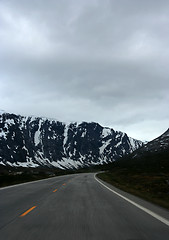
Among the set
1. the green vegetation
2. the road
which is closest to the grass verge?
the green vegetation

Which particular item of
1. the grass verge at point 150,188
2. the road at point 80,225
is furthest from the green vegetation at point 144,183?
the road at point 80,225

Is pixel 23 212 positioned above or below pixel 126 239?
above

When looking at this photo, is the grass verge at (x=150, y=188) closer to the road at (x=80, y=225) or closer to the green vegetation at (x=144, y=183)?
the green vegetation at (x=144, y=183)

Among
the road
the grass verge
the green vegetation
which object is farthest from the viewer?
the green vegetation

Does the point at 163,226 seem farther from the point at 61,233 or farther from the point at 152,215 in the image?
the point at 61,233

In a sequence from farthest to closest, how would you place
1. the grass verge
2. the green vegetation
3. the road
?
the green vegetation
the grass verge
the road

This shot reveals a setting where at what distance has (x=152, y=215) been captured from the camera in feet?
27.3

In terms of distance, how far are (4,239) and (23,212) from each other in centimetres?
342

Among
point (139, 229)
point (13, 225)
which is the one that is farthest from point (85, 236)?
point (13, 225)

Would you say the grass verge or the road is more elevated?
the grass verge

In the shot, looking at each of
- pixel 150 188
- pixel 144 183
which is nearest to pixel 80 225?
pixel 150 188

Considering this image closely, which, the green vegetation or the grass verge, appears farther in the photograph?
the green vegetation

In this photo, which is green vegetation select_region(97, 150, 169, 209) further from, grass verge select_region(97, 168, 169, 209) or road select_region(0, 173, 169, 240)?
road select_region(0, 173, 169, 240)

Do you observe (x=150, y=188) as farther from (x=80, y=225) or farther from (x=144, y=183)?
(x=80, y=225)
